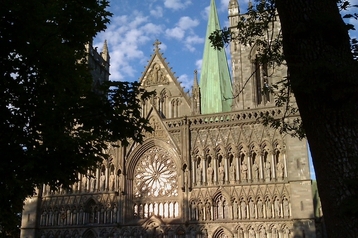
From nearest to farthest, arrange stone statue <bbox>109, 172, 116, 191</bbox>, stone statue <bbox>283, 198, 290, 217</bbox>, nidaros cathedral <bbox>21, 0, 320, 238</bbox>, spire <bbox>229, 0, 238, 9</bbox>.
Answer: stone statue <bbox>283, 198, 290, 217</bbox>
nidaros cathedral <bbox>21, 0, 320, 238</bbox>
stone statue <bbox>109, 172, 116, 191</bbox>
spire <bbox>229, 0, 238, 9</bbox>

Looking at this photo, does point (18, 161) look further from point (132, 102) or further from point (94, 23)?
point (94, 23)

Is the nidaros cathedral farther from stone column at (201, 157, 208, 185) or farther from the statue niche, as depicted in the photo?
the statue niche

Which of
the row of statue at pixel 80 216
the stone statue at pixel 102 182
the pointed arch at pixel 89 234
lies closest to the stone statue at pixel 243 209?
the row of statue at pixel 80 216

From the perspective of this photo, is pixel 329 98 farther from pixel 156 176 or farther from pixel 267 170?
pixel 156 176

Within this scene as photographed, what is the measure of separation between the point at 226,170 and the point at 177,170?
286 centimetres

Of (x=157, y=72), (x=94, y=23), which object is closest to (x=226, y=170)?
(x=157, y=72)

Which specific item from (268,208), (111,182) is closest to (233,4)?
(268,208)

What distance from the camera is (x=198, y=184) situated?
2422cm

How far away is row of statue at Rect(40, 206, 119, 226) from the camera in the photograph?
25.0 metres

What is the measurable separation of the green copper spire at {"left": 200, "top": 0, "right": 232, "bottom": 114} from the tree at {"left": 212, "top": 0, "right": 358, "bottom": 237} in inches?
995

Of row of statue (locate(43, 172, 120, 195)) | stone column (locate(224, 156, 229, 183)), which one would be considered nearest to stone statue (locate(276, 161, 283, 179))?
stone column (locate(224, 156, 229, 183))

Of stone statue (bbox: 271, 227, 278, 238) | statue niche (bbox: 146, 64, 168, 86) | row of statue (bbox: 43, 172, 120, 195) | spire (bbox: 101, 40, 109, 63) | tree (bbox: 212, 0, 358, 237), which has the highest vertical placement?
spire (bbox: 101, 40, 109, 63)

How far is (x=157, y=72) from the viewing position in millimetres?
29266

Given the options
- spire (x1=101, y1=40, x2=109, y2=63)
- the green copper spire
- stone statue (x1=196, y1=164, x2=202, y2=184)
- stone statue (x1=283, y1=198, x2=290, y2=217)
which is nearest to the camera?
stone statue (x1=283, y1=198, x2=290, y2=217)
